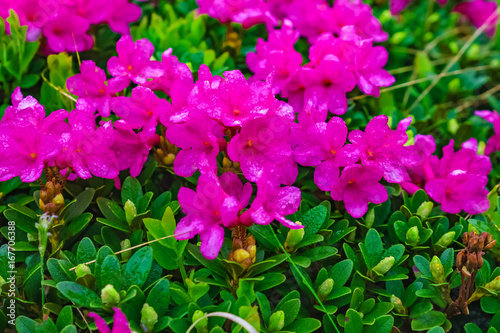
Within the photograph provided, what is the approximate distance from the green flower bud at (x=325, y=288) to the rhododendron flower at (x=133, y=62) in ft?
2.47

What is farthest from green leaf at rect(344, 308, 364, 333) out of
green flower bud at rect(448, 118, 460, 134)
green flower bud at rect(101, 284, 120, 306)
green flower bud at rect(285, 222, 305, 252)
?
green flower bud at rect(448, 118, 460, 134)

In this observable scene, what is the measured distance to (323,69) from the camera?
4.89ft

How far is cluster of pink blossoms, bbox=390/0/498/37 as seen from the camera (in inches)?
99.2

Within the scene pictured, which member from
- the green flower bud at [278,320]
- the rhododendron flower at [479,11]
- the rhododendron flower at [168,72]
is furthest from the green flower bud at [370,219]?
the rhododendron flower at [479,11]

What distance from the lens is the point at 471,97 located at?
6.72 ft

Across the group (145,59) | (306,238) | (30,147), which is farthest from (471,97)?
(30,147)

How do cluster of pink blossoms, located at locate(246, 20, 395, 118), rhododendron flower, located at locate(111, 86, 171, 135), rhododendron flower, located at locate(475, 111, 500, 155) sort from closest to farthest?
rhododendron flower, located at locate(111, 86, 171, 135) < cluster of pink blossoms, located at locate(246, 20, 395, 118) < rhododendron flower, located at locate(475, 111, 500, 155)

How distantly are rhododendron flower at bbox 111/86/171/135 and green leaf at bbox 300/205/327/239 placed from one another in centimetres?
47

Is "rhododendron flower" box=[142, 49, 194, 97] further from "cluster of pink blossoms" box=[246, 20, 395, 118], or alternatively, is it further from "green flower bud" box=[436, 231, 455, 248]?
"green flower bud" box=[436, 231, 455, 248]

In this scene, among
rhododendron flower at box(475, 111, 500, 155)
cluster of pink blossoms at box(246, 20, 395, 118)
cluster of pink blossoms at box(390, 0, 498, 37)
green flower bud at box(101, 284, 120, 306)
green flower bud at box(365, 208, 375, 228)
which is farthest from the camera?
cluster of pink blossoms at box(390, 0, 498, 37)

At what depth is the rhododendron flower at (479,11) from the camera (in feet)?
8.45

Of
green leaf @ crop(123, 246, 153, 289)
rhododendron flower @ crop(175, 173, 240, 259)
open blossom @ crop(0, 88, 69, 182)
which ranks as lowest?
green leaf @ crop(123, 246, 153, 289)

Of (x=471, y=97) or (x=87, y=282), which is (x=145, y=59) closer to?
(x=87, y=282)

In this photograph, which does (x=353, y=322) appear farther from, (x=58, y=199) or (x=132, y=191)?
(x=58, y=199)
